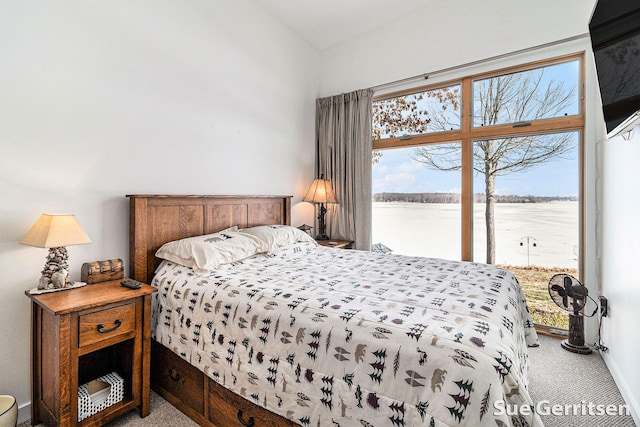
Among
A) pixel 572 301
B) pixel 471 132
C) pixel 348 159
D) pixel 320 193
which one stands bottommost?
pixel 572 301

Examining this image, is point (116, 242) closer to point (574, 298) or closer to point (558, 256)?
point (574, 298)

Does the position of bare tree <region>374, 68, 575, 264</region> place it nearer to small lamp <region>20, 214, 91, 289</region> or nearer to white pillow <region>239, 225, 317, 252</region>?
white pillow <region>239, 225, 317, 252</region>

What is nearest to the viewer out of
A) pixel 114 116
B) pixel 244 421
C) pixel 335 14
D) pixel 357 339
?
pixel 357 339

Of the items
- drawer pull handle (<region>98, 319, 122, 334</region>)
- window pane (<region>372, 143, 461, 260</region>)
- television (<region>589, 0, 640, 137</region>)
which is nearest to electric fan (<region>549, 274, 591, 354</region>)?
window pane (<region>372, 143, 461, 260</region>)

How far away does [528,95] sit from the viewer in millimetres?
2912

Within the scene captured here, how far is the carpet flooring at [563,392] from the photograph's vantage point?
1732 mm

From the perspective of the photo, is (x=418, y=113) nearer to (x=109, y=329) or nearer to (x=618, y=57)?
(x=618, y=57)

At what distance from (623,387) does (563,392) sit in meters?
0.33

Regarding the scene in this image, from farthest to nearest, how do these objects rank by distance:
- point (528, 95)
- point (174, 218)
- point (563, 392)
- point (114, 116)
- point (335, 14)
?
point (335, 14) < point (528, 95) < point (174, 218) < point (114, 116) < point (563, 392)

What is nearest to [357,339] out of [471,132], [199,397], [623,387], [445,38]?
[199,397]

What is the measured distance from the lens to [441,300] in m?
1.44

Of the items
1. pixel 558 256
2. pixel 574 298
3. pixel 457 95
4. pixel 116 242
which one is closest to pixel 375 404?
pixel 116 242

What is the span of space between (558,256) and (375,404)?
2.68 m

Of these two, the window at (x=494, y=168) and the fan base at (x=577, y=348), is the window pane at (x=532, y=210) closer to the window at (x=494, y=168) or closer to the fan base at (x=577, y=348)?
the window at (x=494, y=168)
